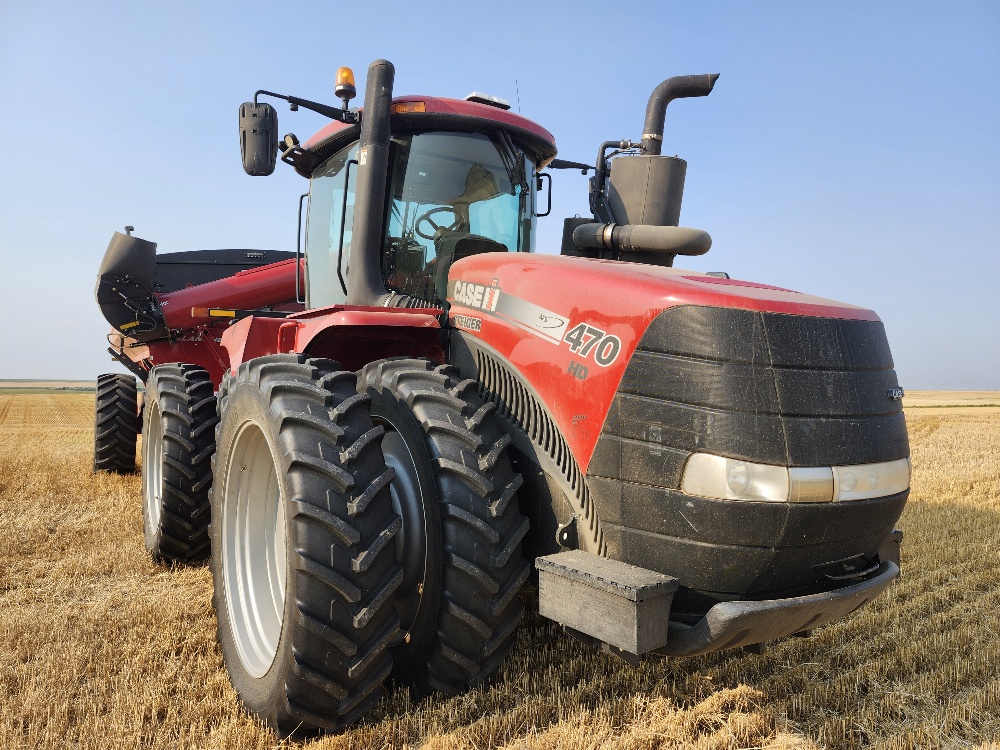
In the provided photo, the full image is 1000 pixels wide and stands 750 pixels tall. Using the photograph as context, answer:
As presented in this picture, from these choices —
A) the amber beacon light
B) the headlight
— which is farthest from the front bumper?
the amber beacon light

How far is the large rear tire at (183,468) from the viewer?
Result: 14.4 ft

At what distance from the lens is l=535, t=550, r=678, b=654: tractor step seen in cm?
209

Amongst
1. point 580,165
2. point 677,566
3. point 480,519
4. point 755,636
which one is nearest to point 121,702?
point 480,519

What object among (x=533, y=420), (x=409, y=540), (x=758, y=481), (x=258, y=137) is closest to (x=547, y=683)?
(x=409, y=540)

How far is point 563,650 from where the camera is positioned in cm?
330

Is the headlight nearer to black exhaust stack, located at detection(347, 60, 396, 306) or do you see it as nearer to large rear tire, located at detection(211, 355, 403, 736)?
large rear tire, located at detection(211, 355, 403, 736)

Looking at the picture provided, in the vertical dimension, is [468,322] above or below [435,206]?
below

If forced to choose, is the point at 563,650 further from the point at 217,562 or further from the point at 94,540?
the point at 94,540

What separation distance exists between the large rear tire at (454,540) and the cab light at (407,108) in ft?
4.82

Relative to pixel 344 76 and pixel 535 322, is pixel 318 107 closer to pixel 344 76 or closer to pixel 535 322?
pixel 344 76

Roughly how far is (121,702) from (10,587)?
77.7 inches

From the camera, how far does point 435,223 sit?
3609 millimetres

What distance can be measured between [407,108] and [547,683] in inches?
103

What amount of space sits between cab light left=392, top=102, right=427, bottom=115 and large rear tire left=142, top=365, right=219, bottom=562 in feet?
7.37
